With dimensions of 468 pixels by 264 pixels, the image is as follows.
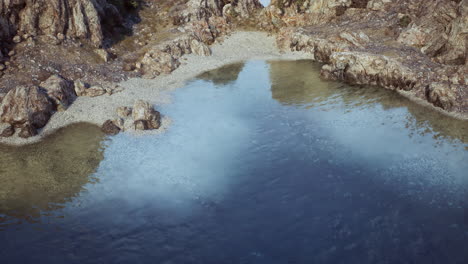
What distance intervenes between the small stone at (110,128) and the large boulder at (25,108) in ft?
20.0

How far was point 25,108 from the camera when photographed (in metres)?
29.2

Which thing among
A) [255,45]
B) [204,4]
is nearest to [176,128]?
[255,45]

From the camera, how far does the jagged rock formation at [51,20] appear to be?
38.7 meters

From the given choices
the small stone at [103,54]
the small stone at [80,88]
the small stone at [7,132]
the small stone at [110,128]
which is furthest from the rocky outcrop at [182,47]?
the small stone at [7,132]

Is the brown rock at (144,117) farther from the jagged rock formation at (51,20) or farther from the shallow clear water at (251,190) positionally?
the jagged rock formation at (51,20)

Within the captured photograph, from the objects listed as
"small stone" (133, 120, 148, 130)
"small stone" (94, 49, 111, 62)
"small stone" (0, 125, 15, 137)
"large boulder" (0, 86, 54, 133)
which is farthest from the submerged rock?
"small stone" (133, 120, 148, 130)

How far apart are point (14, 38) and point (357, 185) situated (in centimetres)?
4206

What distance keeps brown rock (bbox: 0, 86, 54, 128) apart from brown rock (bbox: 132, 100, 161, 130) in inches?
340

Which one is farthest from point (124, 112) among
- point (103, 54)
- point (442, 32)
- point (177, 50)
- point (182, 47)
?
point (442, 32)

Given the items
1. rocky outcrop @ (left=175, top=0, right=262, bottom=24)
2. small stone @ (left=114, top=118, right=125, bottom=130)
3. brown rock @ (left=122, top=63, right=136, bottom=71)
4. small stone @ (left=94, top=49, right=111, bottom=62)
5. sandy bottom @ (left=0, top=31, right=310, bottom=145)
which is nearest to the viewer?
small stone @ (left=114, top=118, right=125, bottom=130)

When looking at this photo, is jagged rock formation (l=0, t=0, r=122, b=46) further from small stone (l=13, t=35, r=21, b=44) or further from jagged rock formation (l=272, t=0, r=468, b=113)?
jagged rock formation (l=272, t=0, r=468, b=113)

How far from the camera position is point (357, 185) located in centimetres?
2069

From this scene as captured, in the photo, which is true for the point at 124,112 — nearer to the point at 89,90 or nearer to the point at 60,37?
the point at 89,90

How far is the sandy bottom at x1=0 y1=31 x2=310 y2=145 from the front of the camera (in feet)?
102
